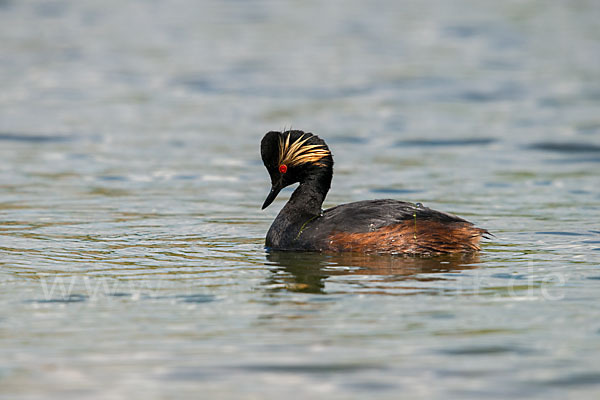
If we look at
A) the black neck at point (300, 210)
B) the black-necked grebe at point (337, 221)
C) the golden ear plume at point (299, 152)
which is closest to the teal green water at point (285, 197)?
the black-necked grebe at point (337, 221)

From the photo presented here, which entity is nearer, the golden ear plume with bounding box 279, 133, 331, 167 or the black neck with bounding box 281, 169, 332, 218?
the golden ear plume with bounding box 279, 133, 331, 167

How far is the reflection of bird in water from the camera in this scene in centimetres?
1024

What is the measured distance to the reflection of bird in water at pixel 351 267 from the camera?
33.6ft

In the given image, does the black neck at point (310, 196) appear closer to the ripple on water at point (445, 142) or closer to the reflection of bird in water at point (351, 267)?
the reflection of bird in water at point (351, 267)

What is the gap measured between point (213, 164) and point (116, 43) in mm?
15806

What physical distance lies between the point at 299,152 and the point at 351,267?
185 cm

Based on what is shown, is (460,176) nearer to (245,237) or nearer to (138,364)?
(245,237)

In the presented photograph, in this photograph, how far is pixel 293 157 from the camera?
39.9 feet

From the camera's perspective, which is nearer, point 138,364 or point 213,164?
point 138,364

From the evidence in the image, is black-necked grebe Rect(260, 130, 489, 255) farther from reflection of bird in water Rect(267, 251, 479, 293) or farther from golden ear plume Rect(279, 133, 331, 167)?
reflection of bird in water Rect(267, 251, 479, 293)

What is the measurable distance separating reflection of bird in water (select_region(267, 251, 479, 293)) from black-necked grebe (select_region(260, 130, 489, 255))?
12 cm

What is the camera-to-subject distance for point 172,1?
138 ft

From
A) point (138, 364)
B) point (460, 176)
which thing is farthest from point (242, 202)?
point (138, 364)

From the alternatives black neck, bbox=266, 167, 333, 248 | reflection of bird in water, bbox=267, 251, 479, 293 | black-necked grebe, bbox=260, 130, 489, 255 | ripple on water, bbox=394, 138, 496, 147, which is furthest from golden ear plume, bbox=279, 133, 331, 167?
ripple on water, bbox=394, 138, 496, 147
